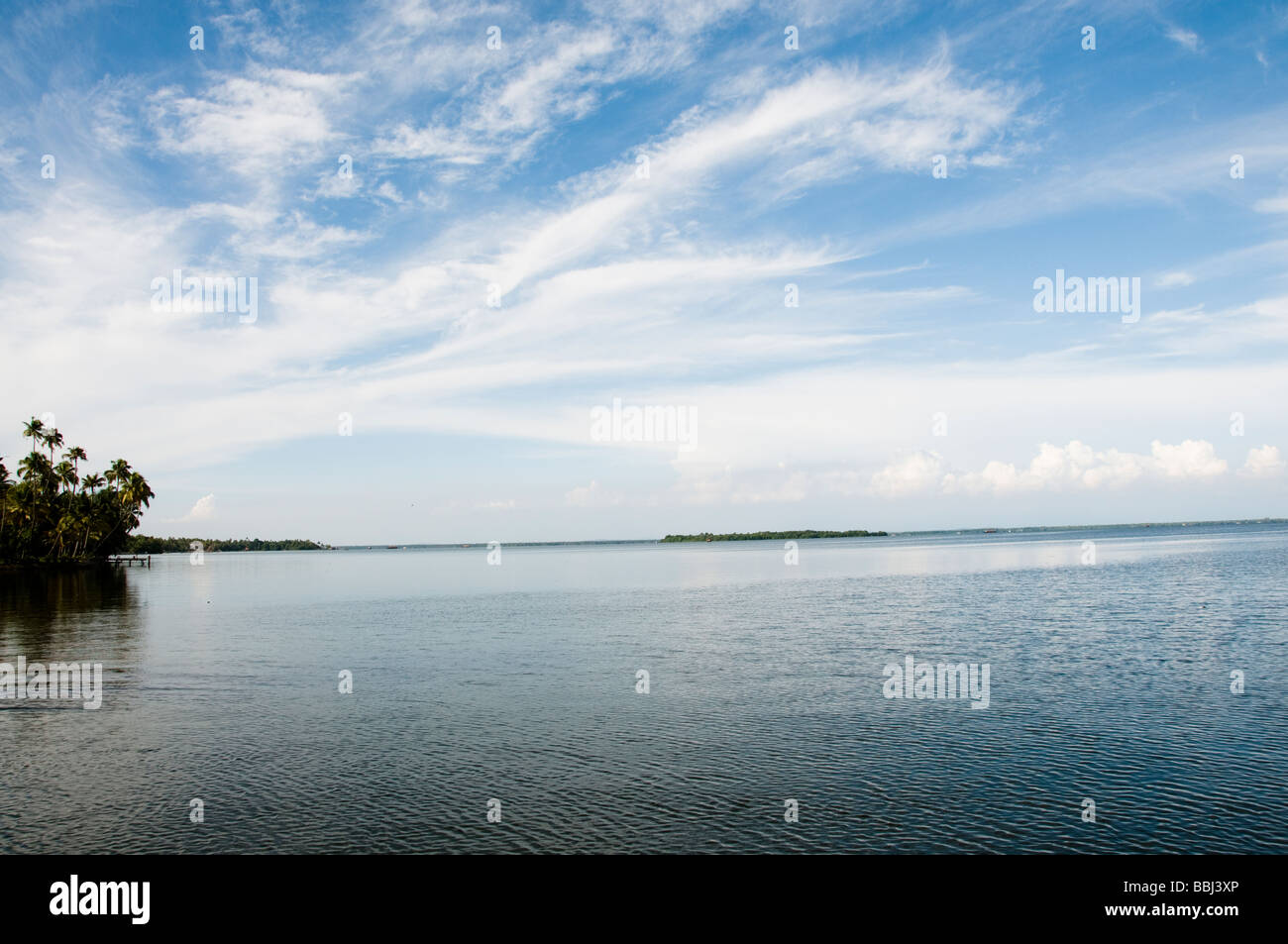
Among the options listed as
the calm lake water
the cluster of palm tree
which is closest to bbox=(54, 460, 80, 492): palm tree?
the cluster of palm tree

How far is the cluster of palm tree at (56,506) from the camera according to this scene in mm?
127438

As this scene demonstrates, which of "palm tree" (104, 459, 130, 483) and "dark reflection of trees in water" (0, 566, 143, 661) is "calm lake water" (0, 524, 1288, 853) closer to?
"dark reflection of trees in water" (0, 566, 143, 661)

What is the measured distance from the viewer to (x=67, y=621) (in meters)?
52.2

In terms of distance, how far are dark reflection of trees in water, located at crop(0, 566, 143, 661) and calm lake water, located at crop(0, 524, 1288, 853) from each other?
45cm

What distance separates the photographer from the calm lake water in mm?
15336

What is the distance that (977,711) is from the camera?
80.1 feet

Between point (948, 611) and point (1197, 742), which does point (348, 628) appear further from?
→ point (1197, 742)

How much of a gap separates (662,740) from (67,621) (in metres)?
47.4

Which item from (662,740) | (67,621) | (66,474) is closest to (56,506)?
(66,474)

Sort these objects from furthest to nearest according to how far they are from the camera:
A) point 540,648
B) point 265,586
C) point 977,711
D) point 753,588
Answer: point 265,586, point 753,588, point 540,648, point 977,711
